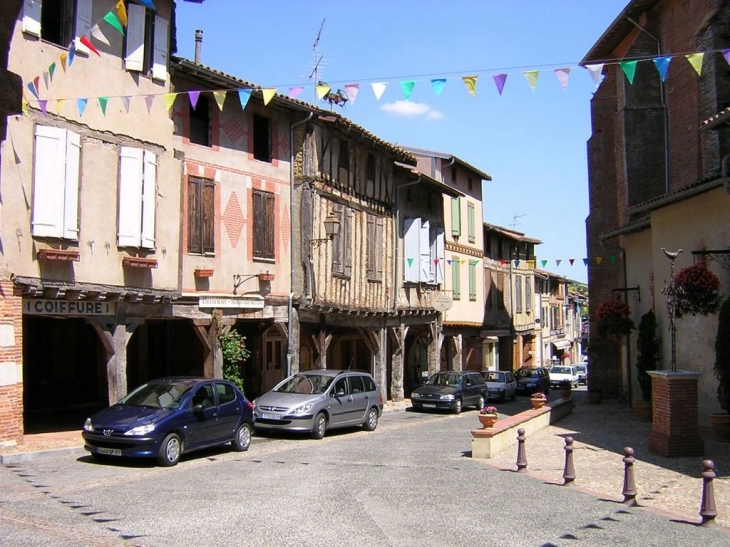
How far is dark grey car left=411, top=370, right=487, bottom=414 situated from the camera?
24.3 metres

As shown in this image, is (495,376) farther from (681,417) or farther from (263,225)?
(681,417)

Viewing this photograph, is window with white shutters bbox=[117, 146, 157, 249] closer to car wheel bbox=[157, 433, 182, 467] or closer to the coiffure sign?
the coiffure sign

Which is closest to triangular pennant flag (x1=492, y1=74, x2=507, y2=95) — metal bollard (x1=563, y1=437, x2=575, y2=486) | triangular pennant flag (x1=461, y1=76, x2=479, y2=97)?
triangular pennant flag (x1=461, y1=76, x2=479, y2=97)

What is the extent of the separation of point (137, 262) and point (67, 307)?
66.0 inches

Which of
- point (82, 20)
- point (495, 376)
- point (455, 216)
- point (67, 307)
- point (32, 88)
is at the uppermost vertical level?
point (82, 20)

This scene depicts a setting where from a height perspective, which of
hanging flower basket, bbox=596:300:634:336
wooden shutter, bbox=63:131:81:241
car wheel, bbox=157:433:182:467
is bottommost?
car wheel, bbox=157:433:182:467

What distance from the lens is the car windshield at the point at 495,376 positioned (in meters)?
31.1

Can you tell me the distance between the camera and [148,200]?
1602 centimetres

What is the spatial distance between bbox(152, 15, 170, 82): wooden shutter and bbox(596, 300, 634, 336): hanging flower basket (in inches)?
538

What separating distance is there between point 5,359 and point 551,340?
4931 centimetres

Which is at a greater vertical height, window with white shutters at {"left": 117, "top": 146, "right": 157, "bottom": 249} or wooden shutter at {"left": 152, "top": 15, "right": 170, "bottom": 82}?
wooden shutter at {"left": 152, "top": 15, "right": 170, "bottom": 82}

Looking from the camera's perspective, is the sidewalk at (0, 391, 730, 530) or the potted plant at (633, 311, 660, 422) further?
the potted plant at (633, 311, 660, 422)

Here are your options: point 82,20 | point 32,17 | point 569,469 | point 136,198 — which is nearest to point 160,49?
point 82,20

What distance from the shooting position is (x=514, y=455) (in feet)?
45.5
